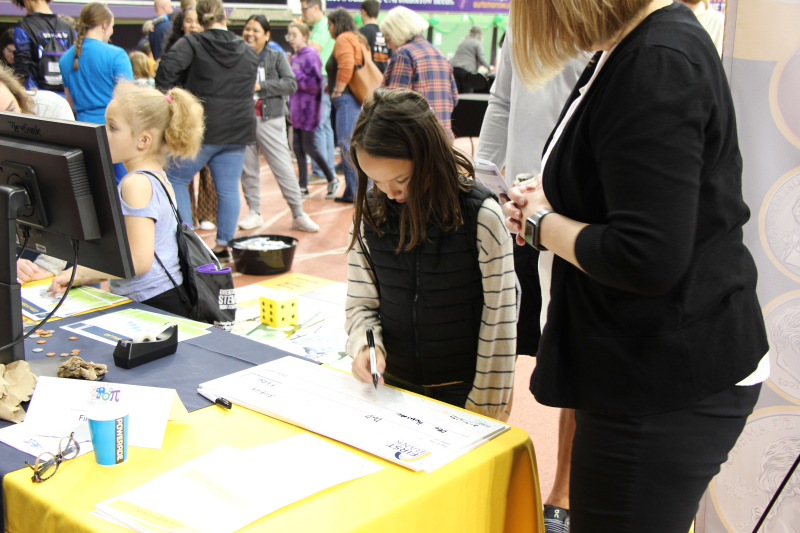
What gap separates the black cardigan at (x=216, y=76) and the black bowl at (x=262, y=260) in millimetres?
781

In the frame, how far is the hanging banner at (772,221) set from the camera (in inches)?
58.9

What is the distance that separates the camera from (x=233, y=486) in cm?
100

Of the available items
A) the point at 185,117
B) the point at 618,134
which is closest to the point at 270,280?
the point at 185,117

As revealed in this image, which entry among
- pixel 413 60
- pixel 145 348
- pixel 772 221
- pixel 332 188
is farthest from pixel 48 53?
pixel 772 221

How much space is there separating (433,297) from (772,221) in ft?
2.79

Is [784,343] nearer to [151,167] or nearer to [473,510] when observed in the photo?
[473,510]

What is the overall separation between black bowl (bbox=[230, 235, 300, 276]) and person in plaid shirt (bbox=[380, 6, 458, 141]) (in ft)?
5.14

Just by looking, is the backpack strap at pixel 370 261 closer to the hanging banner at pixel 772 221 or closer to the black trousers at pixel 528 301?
the black trousers at pixel 528 301

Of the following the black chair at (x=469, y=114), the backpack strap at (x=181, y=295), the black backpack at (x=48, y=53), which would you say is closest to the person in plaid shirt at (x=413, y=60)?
the black backpack at (x=48, y=53)

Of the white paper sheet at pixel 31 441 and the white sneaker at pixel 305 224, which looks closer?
the white paper sheet at pixel 31 441

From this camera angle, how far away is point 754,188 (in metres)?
1.59

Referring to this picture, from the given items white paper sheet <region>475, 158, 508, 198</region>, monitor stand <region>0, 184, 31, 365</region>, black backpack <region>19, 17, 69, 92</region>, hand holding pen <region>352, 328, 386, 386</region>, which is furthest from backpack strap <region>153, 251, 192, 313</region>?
black backpack <region>19, 17, 69, 92</region>

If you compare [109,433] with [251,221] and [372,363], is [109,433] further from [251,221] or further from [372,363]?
[251,221]

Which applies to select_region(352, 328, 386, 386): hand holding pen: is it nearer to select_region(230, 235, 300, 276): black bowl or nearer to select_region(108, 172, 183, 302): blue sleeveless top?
select_region(108, 172, 183, 302): blue sleeveless top
